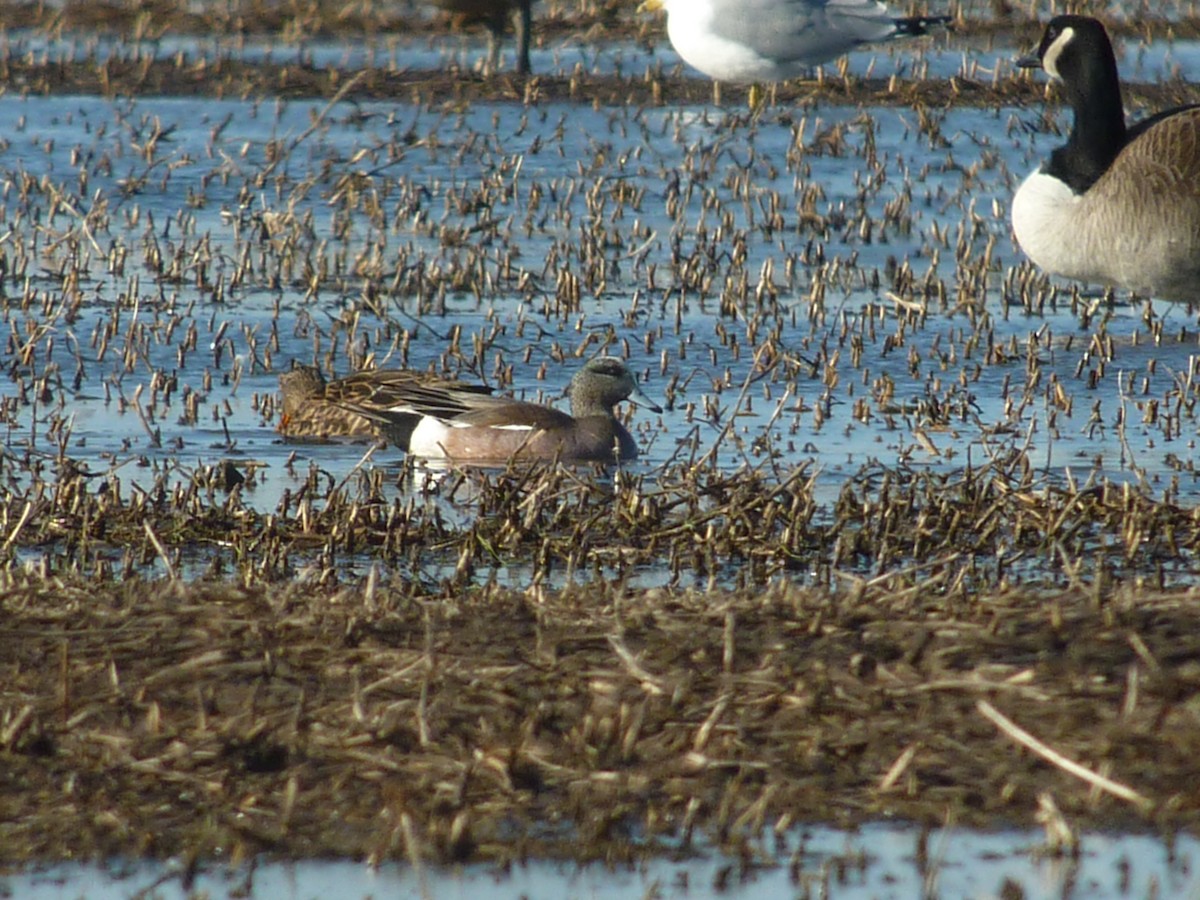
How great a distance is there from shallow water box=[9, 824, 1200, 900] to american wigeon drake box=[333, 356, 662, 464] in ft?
12.8

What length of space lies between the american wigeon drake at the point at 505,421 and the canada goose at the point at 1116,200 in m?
2.68

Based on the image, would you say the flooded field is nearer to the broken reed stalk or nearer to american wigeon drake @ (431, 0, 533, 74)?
the broken reed stalk

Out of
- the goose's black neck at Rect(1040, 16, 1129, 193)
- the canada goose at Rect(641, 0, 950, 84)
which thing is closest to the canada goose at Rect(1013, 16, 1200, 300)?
the goose's black neck at Rect(1040, 16, 1129, 193)

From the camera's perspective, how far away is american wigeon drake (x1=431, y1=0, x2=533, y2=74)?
18.0m

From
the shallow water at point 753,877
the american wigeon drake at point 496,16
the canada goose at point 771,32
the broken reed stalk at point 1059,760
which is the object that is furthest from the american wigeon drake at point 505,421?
the american wigeon drake at point 496,16

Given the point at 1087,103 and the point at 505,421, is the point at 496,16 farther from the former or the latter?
the point at 505,421

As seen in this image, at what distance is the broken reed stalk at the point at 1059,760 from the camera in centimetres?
401

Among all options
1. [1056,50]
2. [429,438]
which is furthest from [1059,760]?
[1056,50]

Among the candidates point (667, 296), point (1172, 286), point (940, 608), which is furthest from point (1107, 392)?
point (940, 608)

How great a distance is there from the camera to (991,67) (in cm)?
1927

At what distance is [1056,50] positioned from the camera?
11.0m

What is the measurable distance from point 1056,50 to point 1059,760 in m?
7.56

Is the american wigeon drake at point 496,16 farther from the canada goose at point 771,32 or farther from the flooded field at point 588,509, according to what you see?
the canada goose at point 771,32

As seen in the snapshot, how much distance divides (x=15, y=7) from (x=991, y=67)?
35.2 ft
